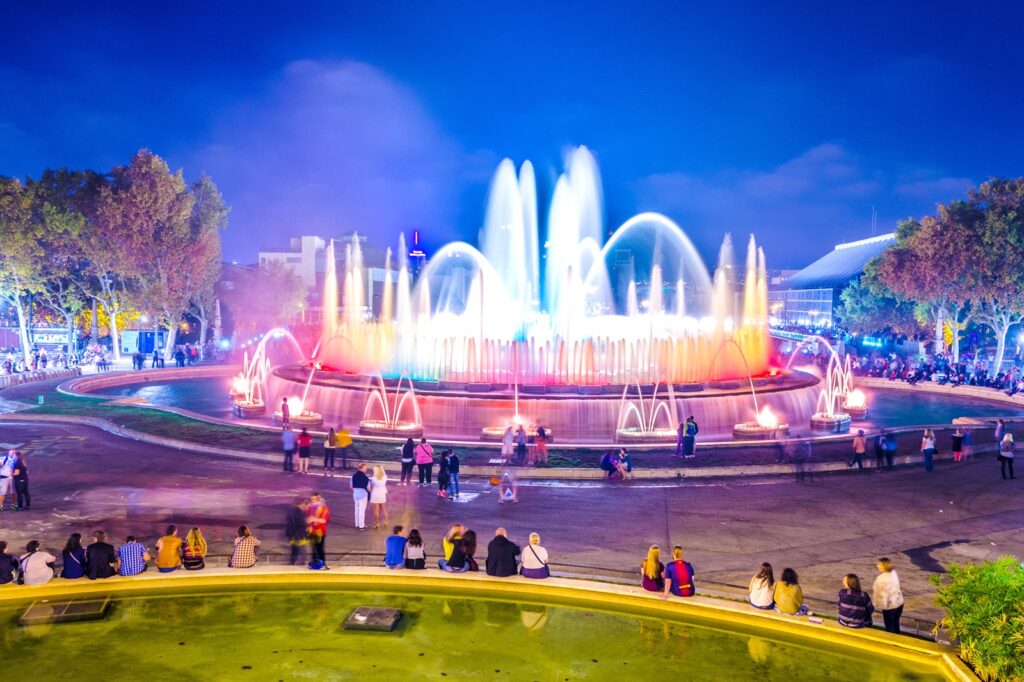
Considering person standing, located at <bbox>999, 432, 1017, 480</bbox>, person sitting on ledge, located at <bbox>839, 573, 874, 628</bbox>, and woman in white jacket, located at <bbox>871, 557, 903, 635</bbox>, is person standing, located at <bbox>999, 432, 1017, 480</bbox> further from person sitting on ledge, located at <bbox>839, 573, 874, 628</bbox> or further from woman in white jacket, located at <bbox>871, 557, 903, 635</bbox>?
person sitting on ledge, located at <bbox>839, 573, 874, 628</bbox>

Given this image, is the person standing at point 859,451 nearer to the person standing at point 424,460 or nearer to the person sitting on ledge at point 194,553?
the person standing at point 424,460

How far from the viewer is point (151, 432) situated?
25.5m

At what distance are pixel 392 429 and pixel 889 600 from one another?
17.6m

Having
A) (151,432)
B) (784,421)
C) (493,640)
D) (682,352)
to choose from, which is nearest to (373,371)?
(151,432)

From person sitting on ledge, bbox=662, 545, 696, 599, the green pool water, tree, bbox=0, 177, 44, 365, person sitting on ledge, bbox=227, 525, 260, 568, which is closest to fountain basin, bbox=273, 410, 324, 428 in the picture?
person sitting on ledge, bbox=227, 525, 260, 568

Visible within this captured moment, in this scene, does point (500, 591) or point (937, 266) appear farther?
point (937, 266)

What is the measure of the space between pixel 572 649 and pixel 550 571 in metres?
2.72

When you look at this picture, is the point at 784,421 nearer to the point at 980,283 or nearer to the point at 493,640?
the point at 493,640

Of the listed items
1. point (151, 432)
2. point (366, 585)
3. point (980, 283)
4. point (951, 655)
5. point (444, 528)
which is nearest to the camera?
point (951, 655)

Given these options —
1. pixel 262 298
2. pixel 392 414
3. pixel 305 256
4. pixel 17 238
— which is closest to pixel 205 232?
pixel 17 238

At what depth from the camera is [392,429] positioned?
25578 mm

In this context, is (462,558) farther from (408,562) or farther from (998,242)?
(998,242)

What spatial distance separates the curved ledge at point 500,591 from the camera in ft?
34.4

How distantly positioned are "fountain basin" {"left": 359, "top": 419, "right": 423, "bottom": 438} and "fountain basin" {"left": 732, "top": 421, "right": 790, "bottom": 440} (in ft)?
34.8
